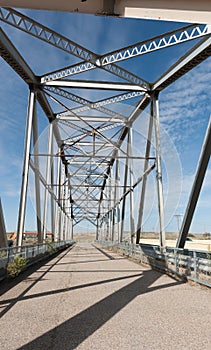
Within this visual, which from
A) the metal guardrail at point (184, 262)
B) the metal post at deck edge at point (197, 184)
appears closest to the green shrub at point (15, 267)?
the metal guardrail at point (184, 262)

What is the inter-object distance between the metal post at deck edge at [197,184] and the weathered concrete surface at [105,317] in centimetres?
244

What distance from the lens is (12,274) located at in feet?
29.8

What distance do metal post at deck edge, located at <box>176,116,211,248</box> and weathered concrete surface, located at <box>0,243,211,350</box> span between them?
2436mm

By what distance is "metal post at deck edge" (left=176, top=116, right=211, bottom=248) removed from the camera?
28.5 feet

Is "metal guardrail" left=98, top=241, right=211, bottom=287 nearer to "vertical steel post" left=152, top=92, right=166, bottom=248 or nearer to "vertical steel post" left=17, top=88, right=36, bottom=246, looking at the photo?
"vertical steel post" left=152, top=92, right=166, bottom=248

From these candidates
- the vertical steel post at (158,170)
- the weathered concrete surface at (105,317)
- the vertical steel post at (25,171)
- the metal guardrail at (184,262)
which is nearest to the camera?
the weathered concrete surface at (105,317)

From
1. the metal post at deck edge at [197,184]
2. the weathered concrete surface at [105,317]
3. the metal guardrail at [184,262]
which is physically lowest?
the weathered concrete surface at [105,317]

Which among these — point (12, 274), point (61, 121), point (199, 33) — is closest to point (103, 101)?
point (61, 121)

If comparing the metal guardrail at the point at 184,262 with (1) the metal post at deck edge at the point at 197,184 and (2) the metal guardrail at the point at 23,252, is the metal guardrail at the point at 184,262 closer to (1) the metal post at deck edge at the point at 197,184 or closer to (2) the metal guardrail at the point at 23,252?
(1) the metal post at deck edge at the point at 197,184

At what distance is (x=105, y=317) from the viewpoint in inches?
194

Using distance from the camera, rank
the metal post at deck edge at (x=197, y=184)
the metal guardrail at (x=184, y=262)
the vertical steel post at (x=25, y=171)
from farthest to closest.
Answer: the vertical steel post at (x=25, y=171) < the metal post at deck edge at (x=197, y=184) < the metal guardrail at (x=184, y=262)

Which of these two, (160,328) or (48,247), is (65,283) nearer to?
(160,328)

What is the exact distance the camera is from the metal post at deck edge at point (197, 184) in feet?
28.5

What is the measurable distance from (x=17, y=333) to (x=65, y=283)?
15.6 ft
